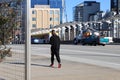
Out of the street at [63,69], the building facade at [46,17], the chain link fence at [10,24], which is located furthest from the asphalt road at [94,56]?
the building facade at [46,17]

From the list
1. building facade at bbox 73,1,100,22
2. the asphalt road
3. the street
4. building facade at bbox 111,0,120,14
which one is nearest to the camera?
the street

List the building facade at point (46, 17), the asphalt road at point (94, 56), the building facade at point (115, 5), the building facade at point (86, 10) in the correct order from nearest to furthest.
A: the asphalt road at point (94, 56) < the building facade at point (46, 17) < the building facade at point (115, 5) < the building facade at point (86, 10)

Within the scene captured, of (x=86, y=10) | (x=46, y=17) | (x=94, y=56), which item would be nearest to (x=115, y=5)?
(x=86, y=10)

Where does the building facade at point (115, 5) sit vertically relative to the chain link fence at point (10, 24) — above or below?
above

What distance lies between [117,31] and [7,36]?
4320 inches

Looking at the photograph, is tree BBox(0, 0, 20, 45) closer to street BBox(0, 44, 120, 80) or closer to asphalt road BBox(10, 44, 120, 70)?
street BBox(0, 44, 120, 80)

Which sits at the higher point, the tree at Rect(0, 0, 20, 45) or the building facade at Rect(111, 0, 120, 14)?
the building facade at Rect(111, 0, 120, 14)

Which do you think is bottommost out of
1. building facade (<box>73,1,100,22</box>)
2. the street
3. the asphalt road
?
the asphalt road

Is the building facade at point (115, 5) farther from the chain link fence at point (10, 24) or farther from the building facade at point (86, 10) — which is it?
the chain link fence at point (10, 24)

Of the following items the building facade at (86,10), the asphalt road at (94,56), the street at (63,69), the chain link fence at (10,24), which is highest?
the building facade at (86,10)

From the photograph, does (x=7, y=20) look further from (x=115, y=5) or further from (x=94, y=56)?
(x=115, y=5)

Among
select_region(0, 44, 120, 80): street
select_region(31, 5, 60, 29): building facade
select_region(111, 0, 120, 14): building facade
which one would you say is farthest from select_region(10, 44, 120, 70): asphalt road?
select_region(111, 0, 120, 14): building facade

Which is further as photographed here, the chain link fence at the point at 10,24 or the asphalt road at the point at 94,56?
the asphalt road at the point at 94,56

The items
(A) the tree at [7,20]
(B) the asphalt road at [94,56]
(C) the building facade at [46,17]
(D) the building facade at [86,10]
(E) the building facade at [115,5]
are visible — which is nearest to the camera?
(A) the tree at [7,20]
